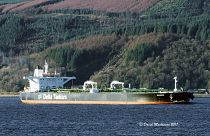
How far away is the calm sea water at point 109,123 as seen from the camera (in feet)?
282

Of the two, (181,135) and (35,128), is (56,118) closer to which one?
(35,128)

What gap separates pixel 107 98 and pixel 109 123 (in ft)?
167

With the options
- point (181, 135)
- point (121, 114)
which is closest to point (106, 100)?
point (121, 114)

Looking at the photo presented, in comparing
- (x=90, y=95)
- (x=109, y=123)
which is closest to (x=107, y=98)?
(x=90, y=95)

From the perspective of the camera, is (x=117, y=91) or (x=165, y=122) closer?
(x=165, y=122)

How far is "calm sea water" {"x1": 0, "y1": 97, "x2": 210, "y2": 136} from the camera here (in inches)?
3388

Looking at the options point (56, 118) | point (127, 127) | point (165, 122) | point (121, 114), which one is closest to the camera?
point (127, 127)

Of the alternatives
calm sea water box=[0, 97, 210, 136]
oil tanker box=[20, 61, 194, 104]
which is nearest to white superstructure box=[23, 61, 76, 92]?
oil tanker box=[20, 61, 194, 104]

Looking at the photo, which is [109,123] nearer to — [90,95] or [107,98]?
[107,98]

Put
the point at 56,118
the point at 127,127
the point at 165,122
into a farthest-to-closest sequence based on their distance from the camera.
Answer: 1. the point at 56,118
2. the point at 165,122
3. the point at 127,127

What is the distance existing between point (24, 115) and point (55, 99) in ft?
135

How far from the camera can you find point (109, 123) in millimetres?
97000

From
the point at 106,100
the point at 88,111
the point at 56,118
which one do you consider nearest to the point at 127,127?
the point at 56,118

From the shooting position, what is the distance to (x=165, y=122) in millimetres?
98312
